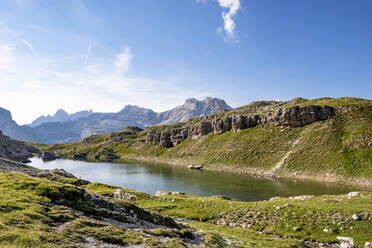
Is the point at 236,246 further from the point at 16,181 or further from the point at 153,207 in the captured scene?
the point at 153,207

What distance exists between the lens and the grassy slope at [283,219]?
92.3 ft

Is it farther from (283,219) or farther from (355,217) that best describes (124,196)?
(355,217)

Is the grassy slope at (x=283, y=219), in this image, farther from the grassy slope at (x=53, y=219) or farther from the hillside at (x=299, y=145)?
the hillside at (x=299, y=145)

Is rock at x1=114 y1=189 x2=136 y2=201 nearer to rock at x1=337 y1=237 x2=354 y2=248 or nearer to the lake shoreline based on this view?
rock at x1=337 y1=237 x2=354 y2=248

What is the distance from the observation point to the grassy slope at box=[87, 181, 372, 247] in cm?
2813

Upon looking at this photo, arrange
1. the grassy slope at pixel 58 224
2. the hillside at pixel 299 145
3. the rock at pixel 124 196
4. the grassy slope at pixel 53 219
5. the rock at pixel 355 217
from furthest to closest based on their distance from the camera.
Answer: the hillside at pixel 299 145, the rock at pixel 124 196, the rock at pixel 355 217, the grassy slope at pixel 58 224, the grassy slope at pixel 53 219

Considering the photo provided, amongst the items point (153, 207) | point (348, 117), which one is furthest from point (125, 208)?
point (348, 117)

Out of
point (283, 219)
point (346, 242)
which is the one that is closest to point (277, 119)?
point (283, 219)

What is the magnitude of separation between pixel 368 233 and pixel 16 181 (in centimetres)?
4209

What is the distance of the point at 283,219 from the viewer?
110ft

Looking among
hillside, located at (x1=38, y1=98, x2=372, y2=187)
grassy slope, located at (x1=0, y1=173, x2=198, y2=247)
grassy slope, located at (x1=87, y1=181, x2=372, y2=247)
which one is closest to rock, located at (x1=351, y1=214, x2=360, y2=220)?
grassy slope, located at (x1=87, y1=181, x2=372, y2=247)

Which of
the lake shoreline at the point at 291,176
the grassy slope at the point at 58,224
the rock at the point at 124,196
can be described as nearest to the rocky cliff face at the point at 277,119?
the lake shoreline at the point at 291,176

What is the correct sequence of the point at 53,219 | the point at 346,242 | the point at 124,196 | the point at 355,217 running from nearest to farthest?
the point at 53,219, the point at 346,242, the point at 355,217, the point at 124,196

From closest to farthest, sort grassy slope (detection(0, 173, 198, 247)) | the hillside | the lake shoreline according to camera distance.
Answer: grassy slope (detection(0, 173, 198, 247)), the lake shoreline, the hillside
